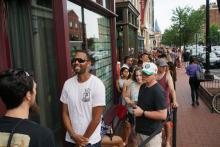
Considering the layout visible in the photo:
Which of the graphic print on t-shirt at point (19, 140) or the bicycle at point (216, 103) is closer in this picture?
the graphic print on t-shirt at point (19, 140)

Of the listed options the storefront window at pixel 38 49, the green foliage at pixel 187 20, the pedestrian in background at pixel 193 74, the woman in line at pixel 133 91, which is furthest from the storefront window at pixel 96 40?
the green foliage at pixel 187 20

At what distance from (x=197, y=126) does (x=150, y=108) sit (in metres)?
4.49

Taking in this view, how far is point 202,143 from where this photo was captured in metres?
6.66

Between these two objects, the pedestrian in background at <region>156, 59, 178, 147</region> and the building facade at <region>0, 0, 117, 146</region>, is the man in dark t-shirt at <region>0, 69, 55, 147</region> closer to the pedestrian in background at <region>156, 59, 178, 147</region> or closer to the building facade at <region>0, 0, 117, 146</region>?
the building facade at <region>0, 0, 117, 146</region>

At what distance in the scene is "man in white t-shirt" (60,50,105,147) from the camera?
3.61 metres

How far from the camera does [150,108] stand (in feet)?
13.0

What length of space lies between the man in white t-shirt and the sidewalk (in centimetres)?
343

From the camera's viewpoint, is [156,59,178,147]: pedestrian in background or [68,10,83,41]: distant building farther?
[156,59,178,147]: pedestrian in background

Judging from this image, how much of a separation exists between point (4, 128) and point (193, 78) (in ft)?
29.6

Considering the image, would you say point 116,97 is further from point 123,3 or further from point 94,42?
point 123,3

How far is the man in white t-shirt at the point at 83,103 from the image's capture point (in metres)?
3.61

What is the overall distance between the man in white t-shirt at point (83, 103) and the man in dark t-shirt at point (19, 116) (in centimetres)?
145

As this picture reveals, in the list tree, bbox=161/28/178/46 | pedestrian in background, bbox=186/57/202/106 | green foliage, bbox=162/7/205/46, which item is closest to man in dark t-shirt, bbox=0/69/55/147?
pedestrian in background, bbox=186/57/202/106

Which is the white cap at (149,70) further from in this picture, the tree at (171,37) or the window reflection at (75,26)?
the tree at (171,37)
